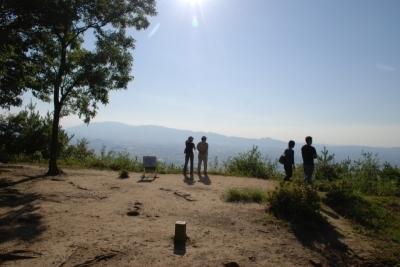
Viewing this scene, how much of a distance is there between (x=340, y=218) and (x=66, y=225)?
296 inches

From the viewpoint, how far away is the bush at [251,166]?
20136 mm

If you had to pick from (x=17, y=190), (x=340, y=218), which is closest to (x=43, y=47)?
(x=17, y=190)

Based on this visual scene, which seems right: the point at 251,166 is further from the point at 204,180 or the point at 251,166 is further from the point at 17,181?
the point at 17,181

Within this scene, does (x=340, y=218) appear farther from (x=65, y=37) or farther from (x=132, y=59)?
(x=65, y=37)

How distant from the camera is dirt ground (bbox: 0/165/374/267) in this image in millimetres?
7328

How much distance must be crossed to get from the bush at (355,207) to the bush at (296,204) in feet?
5.81

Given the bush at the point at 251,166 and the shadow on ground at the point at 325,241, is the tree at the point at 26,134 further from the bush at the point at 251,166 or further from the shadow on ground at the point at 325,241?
the shadow on ground at the point at 325,241

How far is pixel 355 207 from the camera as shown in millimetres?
11828

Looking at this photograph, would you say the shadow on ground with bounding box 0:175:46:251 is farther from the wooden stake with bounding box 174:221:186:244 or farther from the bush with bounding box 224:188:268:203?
the bush with bounding box 224:188:268:203

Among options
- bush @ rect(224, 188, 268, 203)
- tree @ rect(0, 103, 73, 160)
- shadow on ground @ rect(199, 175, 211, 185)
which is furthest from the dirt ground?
tree @ rect(0, 103, 73, 160)

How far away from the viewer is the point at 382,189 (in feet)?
52.3

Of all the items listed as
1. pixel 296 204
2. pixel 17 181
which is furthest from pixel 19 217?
pixel 296 204

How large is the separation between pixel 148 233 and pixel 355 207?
6.73 meters

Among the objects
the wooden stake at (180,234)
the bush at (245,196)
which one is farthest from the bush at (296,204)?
the wooden stake at (180,234)
